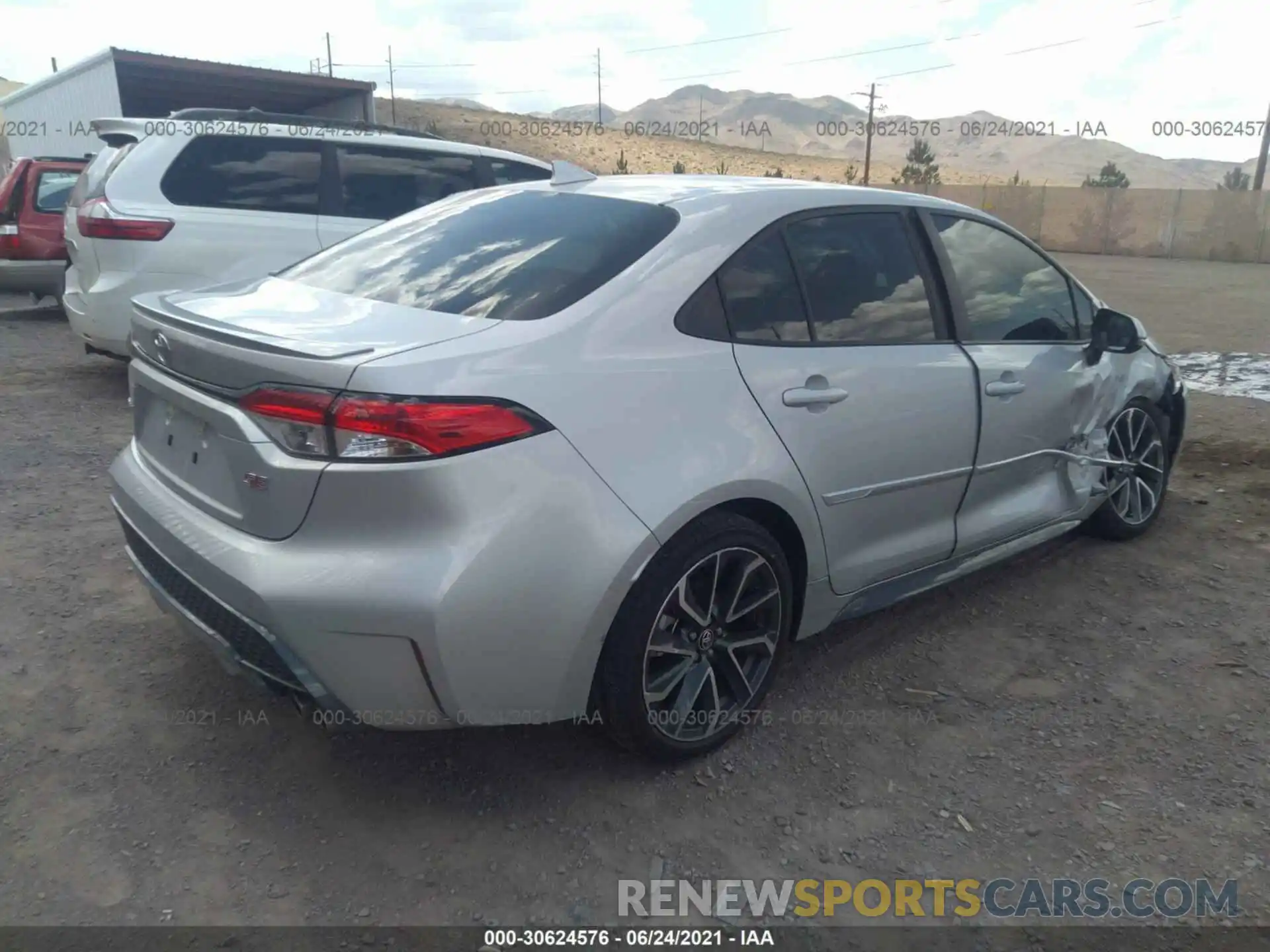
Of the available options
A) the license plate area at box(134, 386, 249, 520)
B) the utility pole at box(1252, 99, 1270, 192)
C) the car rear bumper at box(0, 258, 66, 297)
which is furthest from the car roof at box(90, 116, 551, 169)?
the utility pole at box(1252, 99, 1270, 192)

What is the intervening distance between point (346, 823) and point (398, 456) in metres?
1.04

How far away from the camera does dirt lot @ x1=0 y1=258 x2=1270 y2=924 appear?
2.34 m

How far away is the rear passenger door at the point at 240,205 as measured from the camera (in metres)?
6.11

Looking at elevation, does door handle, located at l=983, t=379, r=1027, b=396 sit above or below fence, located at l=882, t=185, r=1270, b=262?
above

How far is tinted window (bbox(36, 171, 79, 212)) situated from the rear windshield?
920 cm

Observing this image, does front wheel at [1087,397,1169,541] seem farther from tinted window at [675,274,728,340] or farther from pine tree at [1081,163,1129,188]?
pine tree at [1081,163,1129,188]

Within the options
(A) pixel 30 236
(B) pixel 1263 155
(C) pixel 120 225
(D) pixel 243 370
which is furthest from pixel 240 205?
(B) pixel 1263 155

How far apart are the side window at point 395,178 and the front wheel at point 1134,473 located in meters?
4.45

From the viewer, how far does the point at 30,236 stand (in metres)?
10.4

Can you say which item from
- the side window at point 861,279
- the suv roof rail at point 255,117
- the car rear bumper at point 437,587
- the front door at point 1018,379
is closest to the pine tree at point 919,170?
the suv roof rail at point 255,117

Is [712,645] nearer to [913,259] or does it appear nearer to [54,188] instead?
[913,259]

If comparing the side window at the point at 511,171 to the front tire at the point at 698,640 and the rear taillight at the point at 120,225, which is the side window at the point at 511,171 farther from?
the front tire at the point at 698,640

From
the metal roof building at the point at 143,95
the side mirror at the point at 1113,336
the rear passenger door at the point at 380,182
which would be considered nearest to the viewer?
the side mirror at the point at 1113,336

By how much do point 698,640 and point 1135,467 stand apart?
110 inches
